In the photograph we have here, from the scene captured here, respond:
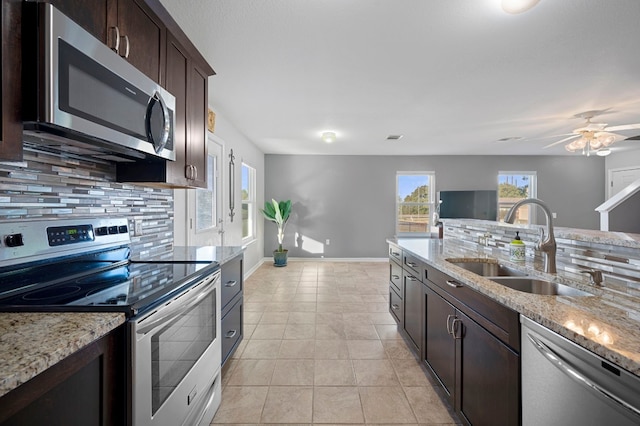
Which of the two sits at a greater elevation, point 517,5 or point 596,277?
point 517,5

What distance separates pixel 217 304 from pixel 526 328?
1.57 meters

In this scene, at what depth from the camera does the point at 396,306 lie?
2.88 metres

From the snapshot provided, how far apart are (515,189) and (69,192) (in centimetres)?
783

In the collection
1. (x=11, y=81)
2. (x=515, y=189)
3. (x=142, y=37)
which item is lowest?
(x=11, y=81)

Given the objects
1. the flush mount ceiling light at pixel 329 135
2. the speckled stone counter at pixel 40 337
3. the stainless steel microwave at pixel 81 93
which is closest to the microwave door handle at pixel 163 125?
the stainless steel microwave at pixel 81 93

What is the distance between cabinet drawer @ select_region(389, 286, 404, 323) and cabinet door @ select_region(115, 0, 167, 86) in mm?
2571

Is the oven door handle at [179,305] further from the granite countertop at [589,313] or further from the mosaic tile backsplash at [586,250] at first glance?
the mosaic tile backsplash at [586,250]

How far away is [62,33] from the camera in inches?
38.1

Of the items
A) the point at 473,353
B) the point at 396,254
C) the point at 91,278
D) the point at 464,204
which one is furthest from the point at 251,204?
the point at 473,353

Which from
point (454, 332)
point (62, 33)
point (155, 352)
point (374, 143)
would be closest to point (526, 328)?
point (454, 332)

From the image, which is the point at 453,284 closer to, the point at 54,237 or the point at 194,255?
the point at 194,255

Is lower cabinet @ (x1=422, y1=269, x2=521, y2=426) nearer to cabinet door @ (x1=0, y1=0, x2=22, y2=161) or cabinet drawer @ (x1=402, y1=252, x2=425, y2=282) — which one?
cabinet drawer @ (x1=402, y1=252, x2=425, y2=282)

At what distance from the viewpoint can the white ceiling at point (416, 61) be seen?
1.77 m

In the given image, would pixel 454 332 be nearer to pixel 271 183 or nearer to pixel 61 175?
pixel 61 175
